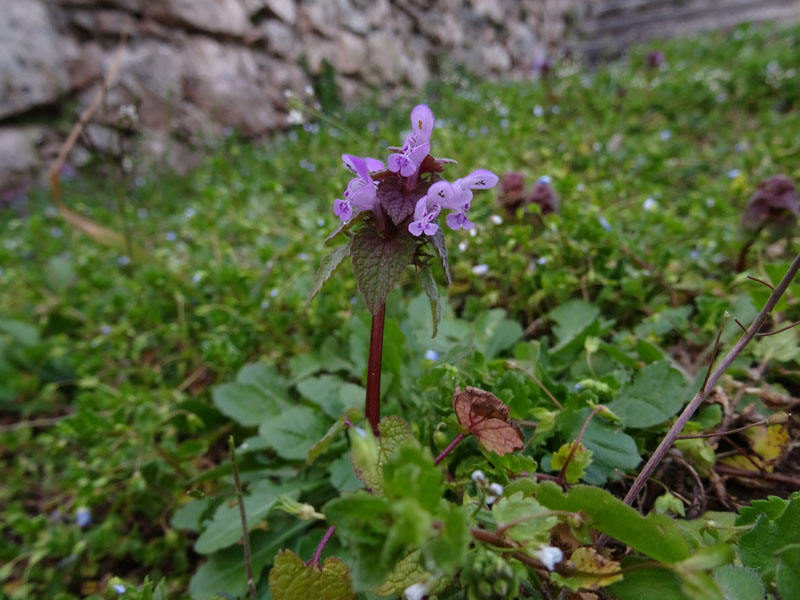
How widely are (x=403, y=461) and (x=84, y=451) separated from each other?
1.75m

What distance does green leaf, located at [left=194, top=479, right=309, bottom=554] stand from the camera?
40.9 inches

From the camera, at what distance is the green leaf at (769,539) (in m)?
0.69

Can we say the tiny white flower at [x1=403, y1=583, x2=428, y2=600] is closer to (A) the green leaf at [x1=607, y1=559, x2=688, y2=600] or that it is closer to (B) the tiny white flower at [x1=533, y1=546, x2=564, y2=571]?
(B) the tiny white flower at [x1=533, y1=546, x2=564, y2=571]

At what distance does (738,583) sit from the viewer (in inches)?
25.9

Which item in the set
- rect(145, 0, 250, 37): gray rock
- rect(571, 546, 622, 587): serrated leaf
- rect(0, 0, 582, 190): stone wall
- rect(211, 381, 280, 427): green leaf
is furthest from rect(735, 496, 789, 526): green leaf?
rect(145, 0, 250, 37): gray rock

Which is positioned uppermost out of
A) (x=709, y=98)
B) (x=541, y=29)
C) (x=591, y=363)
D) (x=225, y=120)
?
(x=541, y=29)

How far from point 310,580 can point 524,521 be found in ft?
1.13

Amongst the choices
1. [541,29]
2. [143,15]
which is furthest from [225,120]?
[541,29]

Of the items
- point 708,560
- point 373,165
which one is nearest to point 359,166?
point 373,165

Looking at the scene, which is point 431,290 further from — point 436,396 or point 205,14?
point 205,14

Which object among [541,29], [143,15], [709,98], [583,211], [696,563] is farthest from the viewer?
[541,29]

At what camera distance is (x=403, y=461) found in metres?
0.54

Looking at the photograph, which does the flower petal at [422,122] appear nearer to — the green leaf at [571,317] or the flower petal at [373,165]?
the flower petal at [373,165]

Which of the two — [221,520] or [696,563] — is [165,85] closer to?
[221,520]
